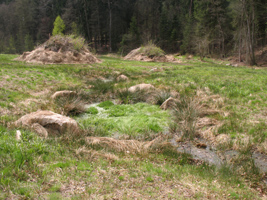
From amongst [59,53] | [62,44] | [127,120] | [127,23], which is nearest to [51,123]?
[127,120]

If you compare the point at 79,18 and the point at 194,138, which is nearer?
the point at 194,138

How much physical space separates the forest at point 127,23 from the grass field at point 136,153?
1066 inches

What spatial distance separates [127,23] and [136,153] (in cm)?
5333

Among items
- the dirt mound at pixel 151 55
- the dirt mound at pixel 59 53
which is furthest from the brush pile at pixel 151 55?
the dirt mound at pixel 59 53

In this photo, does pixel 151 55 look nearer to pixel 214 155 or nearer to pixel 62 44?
pixel 62 44

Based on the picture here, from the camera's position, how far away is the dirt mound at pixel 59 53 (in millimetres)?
19536

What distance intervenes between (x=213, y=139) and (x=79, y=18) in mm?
50235

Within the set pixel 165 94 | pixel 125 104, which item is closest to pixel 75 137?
pixel 125 104

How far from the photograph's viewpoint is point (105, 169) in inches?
180

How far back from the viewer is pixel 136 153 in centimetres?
548

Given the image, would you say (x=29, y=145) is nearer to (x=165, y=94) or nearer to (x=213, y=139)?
(x=213, y=139)

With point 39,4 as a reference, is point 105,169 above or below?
below

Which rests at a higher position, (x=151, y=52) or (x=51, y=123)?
(x=151, y=52)

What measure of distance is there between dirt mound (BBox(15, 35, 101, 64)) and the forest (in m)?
18.1
